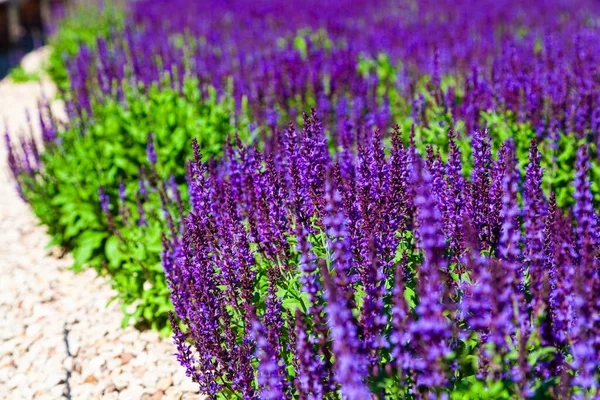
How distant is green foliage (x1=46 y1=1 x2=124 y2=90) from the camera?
Result: 1231 centimetres

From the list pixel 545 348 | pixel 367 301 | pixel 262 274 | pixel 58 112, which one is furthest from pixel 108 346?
pixel 58 112

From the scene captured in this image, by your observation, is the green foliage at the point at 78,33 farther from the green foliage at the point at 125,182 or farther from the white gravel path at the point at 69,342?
the white gravel path at the point at 69,342

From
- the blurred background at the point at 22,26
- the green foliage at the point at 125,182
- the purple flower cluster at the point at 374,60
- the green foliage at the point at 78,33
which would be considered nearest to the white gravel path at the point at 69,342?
the green foliage at the point at 125,182

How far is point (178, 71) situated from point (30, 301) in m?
4.52

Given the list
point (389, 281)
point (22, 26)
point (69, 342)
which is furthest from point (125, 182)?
point (22, 26)

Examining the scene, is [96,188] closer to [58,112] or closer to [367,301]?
[367,301]

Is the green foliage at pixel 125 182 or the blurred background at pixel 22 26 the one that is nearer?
the green foliage at pixel 125 182

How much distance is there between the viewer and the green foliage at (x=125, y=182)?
5.14m

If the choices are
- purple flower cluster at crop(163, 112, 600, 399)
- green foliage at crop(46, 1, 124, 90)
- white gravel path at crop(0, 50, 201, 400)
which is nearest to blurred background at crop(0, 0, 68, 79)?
green foliage at crop(46, 1, 124, 90)

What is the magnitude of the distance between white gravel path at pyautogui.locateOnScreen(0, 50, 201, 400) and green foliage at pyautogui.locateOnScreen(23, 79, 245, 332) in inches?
8.2

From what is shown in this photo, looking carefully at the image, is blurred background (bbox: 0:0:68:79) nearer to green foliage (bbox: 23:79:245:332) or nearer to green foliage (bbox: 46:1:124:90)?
green foliage (bbox: 46:1:124:90)

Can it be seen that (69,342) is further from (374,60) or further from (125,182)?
(374,60)

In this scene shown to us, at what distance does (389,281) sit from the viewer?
3.48 metres

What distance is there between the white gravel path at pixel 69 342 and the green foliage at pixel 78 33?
5.99 metres
